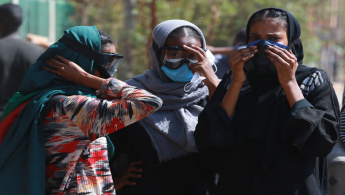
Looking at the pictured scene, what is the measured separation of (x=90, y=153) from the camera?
6.45 feet

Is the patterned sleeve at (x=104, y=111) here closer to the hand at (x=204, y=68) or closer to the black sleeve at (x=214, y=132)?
the black sleeve at (x=214, y=132)

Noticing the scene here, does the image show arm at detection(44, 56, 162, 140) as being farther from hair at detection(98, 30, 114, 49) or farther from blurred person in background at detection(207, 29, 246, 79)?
blurred person in background at detection(207, 29, 246, 79)

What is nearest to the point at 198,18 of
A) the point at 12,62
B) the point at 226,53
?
the point at 226,53

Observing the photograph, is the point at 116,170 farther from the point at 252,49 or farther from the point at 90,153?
the point at 252,49

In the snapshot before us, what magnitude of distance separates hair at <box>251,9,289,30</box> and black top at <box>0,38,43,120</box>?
247 cm

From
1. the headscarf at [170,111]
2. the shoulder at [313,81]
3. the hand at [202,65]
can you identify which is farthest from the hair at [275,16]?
the headscarf at [170,111]

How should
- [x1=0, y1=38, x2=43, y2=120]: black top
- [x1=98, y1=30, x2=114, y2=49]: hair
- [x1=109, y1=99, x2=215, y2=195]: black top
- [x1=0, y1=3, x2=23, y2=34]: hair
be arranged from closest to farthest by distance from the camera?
1. [x1=98, y1=30, x2=114, y2=49]: hair
2. [x1=109, y1=99, x2=215, y2=195]: black top
3. [x1=0, y1=38, x2=43, y2=120]: black top
4. [x1=0, y1=3, x2=23, y2=34]: hair

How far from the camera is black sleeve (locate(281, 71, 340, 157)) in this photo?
69.7 inches

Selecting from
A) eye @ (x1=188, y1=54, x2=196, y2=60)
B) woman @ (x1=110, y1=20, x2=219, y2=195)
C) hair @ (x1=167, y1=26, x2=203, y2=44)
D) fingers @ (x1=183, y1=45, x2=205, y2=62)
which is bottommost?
woman @ (x1=110, y1=20, x2=219, y2=195)

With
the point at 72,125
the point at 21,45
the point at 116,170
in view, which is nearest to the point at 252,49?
the point at 72,125

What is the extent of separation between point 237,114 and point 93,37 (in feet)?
2.81

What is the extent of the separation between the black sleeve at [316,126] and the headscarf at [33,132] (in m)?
1.04

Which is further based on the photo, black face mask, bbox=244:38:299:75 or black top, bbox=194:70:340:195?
black face mask, bbox=244:38:299:75

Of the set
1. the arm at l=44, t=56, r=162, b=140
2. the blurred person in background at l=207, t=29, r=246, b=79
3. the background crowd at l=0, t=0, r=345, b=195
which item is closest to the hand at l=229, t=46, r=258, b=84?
the arm at l=44, t=56, r=162, b=140
